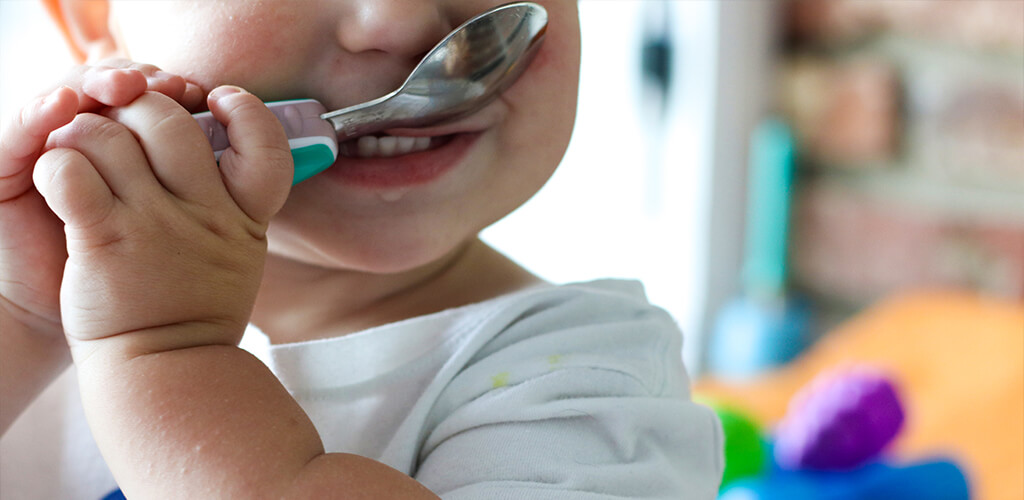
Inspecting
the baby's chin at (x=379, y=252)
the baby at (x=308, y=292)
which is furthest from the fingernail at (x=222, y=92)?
the baby's chin at (x=379, y=252)

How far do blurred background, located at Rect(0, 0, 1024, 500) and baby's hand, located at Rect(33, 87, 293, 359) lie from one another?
67cm

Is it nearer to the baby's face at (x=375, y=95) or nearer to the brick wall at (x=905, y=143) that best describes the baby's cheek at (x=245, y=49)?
the baby's face at (x=375, y=95)

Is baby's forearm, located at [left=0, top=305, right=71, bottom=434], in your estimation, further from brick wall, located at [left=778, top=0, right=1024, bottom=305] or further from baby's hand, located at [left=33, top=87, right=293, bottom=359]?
brick wall, located at [left=778, top=0, right=1024, bottom=305]

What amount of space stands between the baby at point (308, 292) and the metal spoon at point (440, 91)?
13 mm

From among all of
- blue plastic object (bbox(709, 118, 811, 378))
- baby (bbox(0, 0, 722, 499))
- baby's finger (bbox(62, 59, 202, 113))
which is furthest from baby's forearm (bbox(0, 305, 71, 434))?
blue plastic object (bbox(709, 118, 811, 378))

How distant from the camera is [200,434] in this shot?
0.34 m

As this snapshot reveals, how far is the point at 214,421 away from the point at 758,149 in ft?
4.42

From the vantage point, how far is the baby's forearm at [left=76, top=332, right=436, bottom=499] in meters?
0.34

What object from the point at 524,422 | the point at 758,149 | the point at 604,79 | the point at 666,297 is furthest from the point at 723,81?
the point at 524,422

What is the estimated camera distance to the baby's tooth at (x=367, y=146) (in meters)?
Result: 0.47

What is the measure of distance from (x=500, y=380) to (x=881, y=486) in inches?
20.3

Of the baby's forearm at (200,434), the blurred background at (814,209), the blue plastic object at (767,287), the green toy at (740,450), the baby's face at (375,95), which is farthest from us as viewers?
the blue plastic object at (767,287)

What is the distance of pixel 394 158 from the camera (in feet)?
1.57

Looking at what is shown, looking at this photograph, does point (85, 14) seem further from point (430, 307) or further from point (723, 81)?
point (723, 81)
